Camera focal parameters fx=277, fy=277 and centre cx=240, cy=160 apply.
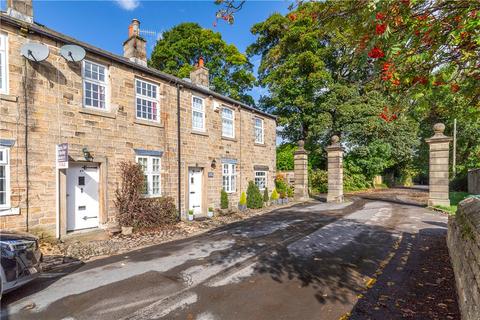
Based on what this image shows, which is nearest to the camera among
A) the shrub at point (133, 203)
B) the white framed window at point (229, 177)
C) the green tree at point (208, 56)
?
the shrub at point (133, 203)

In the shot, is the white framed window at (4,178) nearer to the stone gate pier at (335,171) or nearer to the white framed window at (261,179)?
the white framed window at (261,179)

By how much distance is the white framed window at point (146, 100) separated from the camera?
11.6 metres

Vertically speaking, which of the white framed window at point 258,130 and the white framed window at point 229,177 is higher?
the white framed window at point 258,130

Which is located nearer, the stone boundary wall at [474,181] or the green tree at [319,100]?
the stone boundary wall at [474,181]

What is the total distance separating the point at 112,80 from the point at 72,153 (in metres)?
3.14

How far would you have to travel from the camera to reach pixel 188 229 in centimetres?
1112

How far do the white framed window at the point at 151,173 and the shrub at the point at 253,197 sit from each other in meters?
6.45

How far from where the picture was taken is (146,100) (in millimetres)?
11914

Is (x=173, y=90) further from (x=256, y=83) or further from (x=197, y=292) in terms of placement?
(x=256, y=83)

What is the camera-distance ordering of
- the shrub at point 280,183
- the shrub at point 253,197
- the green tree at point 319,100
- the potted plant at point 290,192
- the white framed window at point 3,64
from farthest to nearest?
the green tree at point 319,100
the potted plant at point 290,192
the shrub at point 280,183
the shrub at point 253,197
the white framed window at point 3,64

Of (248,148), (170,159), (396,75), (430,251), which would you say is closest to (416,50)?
(396,75)

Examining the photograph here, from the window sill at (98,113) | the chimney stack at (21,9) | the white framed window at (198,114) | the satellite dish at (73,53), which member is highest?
the chimney stack at (21,9)

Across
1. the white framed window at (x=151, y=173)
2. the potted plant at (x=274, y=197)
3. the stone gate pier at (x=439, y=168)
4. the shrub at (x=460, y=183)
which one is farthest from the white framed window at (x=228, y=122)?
the shrub at (x=460, y=183)

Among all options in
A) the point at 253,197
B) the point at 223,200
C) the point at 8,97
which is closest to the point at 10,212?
the point at 8,97
